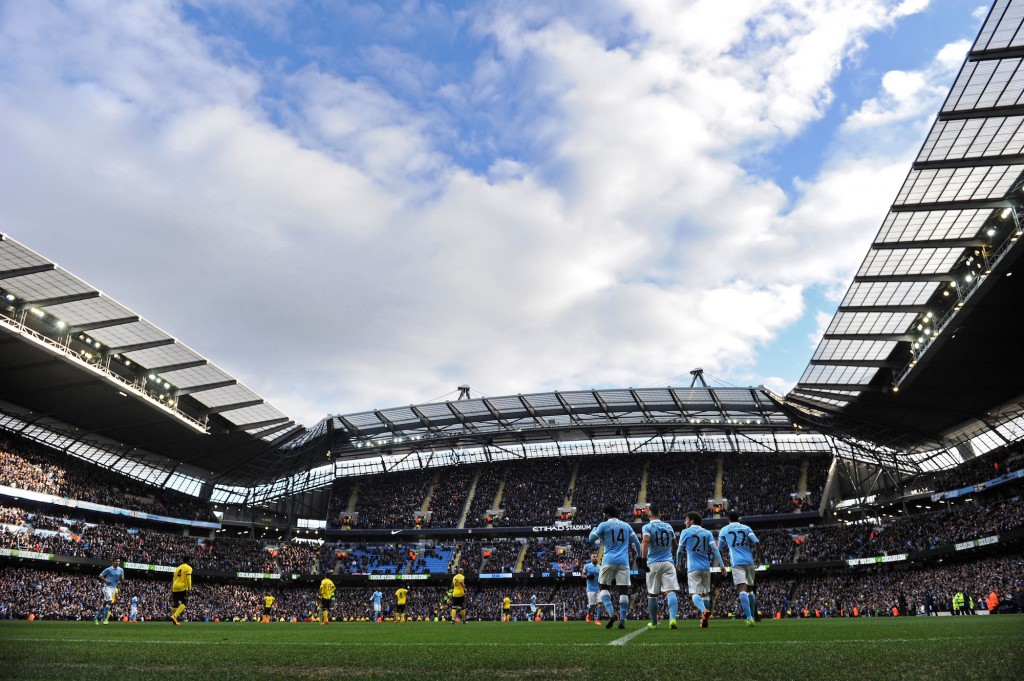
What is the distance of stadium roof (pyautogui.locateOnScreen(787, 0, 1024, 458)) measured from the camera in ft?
69.0

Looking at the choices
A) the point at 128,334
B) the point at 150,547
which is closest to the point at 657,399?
the point at 128,334

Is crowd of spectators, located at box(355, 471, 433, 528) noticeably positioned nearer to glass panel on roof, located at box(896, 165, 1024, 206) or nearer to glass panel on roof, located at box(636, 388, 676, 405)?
glass panel on roof, located at box(636, 388, 676, 405)

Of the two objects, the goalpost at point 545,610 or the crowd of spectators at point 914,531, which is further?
the goalpost at point 545,610

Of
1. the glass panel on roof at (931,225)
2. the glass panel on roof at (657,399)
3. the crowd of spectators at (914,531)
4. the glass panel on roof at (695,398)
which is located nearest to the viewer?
the glass panel on roof at (931,225)

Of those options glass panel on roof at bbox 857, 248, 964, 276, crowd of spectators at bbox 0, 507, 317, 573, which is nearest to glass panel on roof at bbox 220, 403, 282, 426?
crowd of spectators at bbox 0, 507, 317, 573

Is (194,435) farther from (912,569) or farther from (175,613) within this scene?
(912,569)

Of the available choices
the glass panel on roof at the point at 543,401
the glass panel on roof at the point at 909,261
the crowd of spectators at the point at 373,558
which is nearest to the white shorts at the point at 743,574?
the glass panel on roof at the point at 909,261

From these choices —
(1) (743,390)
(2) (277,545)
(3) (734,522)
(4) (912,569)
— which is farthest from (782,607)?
(2) (277,545)

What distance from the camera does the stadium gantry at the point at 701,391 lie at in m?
24.1

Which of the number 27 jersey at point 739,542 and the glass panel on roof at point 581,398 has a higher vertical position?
the glass panel on roof at point 581,398

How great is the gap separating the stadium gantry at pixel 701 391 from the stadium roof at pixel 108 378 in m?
0.12

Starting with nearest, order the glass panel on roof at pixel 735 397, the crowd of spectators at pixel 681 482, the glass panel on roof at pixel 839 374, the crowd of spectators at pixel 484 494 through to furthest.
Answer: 1. the glass panel on roof at pixel 839 374
2. the glass panel on roof at pixel 735 397
3. the crowd of spectators at pixel 681 482
4. the crowd of spectators at pixel 484 494

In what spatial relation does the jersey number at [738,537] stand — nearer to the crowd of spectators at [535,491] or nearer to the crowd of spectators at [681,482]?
the crowd of spectators at [681,482]

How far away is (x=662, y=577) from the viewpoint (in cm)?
1235
